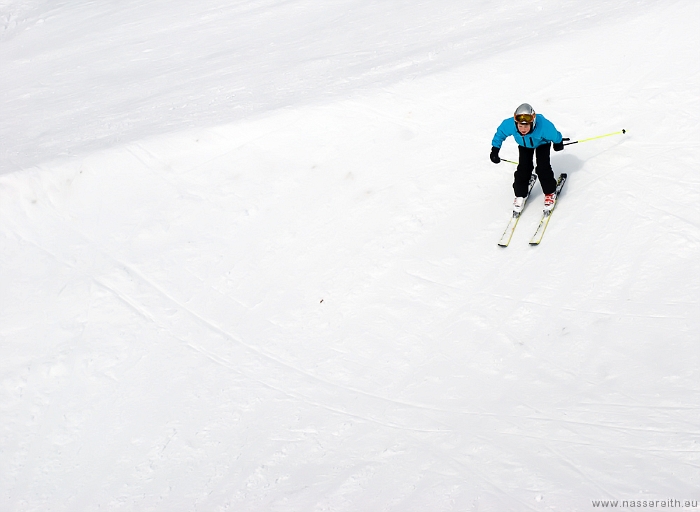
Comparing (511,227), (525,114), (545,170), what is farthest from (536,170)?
(525,114)

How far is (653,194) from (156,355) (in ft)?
21.0

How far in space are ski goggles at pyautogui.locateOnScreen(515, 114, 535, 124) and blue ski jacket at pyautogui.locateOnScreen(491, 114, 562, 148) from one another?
0.78 ft

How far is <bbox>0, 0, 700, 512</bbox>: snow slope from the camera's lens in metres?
6.68

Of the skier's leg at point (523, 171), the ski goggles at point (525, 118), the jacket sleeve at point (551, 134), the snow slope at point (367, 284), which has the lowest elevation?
the snow slope at point (367, 284)

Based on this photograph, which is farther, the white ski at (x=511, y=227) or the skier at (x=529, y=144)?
the white ski at (x=511, y=227)

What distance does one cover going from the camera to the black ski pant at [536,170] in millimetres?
8219

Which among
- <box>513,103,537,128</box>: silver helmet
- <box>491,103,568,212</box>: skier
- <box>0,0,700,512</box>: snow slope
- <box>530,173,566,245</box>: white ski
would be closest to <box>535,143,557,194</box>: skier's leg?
<box>491,103,568,212</box>: skier

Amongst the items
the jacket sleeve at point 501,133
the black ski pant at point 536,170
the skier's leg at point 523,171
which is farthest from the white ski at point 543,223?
the jacket sleeve at point 501,133

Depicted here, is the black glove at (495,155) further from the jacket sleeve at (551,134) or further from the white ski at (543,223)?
the white ski at (543,223)

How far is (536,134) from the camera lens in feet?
26.4

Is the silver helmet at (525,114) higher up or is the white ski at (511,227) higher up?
the silver helmet at (525,114)

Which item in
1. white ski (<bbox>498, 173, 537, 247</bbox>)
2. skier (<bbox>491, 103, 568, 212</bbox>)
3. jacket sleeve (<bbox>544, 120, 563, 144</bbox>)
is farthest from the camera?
white ski (<bbox>498, 173, 537, 247</bbox>)

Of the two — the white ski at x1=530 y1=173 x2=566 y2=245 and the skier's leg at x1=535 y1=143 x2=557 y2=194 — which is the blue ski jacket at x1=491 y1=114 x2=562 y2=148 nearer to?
the skier's leg at x1=535 y1=143 x2=557 y2=194

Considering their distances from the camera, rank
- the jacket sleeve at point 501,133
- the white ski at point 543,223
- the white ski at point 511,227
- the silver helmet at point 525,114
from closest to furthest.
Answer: the silver helmet at point 525,114 → the jacket sleeve at point 501,133 → the white ski at point 543,223 → the white ski at point 511,227
